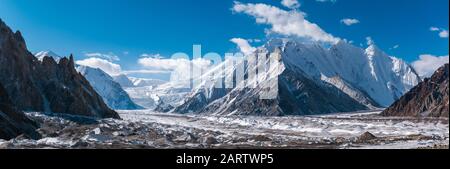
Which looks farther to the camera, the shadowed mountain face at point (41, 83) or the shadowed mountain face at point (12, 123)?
the shadowed mountain face at point (41, 83)

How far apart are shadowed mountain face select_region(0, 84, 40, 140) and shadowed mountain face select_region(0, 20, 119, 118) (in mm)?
28947

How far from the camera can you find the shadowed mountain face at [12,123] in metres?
69.2

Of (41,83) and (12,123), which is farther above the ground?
(41,83)

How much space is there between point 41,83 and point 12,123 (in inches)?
2338

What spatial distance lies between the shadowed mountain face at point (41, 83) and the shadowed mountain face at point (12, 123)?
28947mm

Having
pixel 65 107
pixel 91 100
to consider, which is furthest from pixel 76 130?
pixel 91 100

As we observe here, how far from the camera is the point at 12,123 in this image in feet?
243

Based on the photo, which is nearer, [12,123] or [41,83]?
[12,123]

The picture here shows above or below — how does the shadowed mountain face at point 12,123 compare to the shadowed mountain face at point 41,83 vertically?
below
